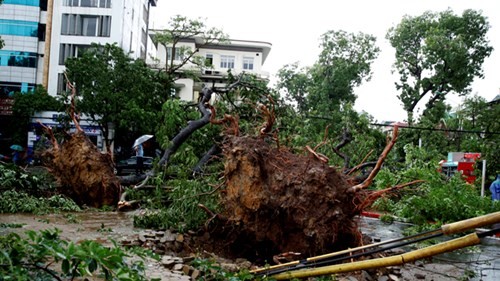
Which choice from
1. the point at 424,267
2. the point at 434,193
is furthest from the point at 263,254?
the point at 434,193

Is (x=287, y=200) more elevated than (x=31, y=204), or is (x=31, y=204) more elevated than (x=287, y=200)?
(x=287, y=200)

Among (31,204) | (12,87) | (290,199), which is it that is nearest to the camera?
(290,199)

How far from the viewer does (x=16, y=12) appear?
34.8 m

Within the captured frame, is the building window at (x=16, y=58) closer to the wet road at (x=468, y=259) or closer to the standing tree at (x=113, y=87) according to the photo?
the standing tree at (x=113, y=87)

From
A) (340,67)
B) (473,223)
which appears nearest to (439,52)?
(340,67)

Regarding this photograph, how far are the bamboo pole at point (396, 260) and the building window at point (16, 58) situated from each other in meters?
35.0

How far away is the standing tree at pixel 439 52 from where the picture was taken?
32.3m

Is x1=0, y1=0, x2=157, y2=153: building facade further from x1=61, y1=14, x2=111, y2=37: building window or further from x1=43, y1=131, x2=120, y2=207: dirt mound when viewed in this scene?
x1=43, y1=131, x2=120, y2=207: dirt mound

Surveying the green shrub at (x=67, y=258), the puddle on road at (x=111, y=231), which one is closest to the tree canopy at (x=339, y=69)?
the puddle on road at (x=111, y=231)

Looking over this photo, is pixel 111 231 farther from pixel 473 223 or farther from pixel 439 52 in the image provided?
pixel 439 52

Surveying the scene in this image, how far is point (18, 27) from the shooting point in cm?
3497

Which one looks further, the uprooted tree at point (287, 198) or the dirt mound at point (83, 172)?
the dirt mound at point (83, 172)

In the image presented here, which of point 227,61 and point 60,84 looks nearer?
point 60,84

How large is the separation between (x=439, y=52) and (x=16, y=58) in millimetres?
29430
